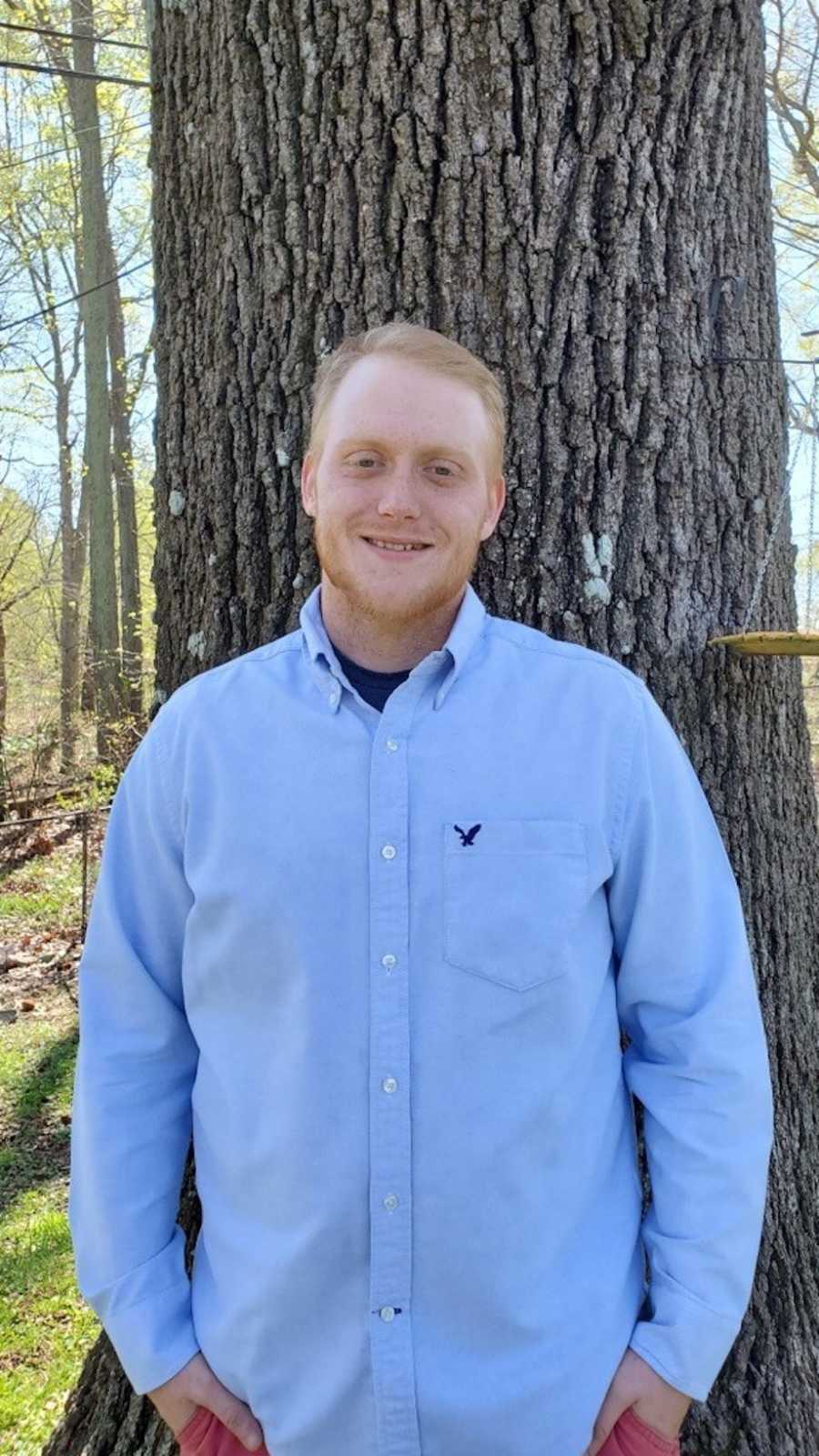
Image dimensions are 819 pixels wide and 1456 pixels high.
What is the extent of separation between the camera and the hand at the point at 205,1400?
5.49 ft

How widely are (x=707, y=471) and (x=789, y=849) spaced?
33.6 inches

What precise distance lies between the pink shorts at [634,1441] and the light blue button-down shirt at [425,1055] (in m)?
0.09

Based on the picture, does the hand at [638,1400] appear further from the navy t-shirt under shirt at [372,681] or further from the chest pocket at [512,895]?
the navy t-shirt under shirt at [372,681]

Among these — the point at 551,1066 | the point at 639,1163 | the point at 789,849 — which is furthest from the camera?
the point at 789,849

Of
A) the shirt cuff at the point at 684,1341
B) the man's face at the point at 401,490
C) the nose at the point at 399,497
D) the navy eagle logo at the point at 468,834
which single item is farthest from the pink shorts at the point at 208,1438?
the nose at the point at 399,497

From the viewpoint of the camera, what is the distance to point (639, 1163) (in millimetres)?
2168

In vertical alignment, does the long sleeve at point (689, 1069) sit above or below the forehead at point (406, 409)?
below

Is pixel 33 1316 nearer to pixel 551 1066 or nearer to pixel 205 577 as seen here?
pixel 205 577

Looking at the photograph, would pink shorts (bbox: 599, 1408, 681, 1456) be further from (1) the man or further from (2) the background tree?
(2) the background tree

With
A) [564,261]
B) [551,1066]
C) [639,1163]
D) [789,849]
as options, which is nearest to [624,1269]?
[551,1066]

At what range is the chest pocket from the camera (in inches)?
62.1

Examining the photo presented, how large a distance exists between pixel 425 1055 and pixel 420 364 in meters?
1.08

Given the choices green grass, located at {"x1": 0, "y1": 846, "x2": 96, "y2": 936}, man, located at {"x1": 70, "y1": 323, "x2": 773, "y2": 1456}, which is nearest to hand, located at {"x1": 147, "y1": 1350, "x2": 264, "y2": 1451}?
man, located at {"x1": 70, "y1": 323, "x2": 773, "y2": 1456}

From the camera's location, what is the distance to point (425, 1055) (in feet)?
5.13
